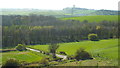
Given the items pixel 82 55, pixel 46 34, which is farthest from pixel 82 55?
pixel 46 34

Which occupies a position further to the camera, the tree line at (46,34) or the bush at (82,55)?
the tree line at (46,34)

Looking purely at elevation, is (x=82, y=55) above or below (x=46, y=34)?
below

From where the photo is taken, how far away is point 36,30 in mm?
50500

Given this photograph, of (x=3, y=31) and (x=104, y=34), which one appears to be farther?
(x=104, y=34)

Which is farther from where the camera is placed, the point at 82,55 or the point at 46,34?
the point at 46,34

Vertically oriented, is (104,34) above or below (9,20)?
below

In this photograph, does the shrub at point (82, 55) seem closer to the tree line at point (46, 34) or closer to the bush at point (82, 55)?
the bush at point (82, 55)

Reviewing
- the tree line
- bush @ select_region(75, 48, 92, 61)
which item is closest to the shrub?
bush @ select_region(75, 48, 92, 61)

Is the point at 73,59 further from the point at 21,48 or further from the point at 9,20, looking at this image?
the point at 9,20

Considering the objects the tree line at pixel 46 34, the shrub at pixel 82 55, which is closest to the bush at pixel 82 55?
the shrub at pixel 82 55

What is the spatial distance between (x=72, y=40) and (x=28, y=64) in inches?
922

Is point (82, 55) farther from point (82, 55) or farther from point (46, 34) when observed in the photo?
point (46, 34)

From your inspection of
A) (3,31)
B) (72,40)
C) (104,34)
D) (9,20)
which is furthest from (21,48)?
(9,20)

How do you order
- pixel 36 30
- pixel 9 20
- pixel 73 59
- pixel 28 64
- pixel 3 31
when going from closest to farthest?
pixel 28 64 → pixel 73 59 → pixel 3 31 → pixel 36 30 → pixel 9 20
